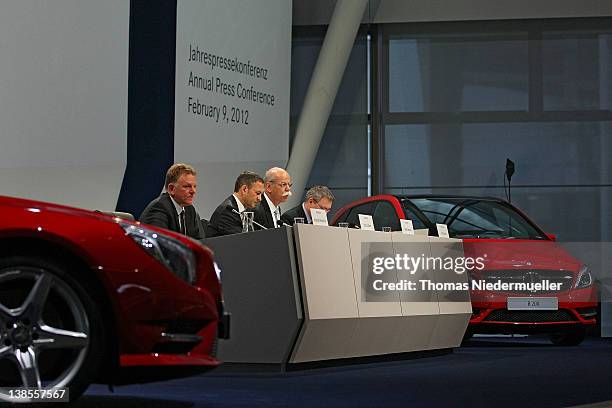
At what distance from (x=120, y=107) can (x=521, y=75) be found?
7680mm

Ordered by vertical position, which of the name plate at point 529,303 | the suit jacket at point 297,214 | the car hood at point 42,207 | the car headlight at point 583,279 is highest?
the suit jacket at point 297,214

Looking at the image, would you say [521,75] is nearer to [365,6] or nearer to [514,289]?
[365,6]

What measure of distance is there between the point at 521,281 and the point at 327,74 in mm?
5876

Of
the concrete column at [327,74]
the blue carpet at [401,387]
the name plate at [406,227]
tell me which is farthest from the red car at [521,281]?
the concrete column at [327,74]

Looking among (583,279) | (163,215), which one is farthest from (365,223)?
(583,279)

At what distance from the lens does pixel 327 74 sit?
16.5 metres

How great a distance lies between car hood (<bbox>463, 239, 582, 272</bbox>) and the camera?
11555mm

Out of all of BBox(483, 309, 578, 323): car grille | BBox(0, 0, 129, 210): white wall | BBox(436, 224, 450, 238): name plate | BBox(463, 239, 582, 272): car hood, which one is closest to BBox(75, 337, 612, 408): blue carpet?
BBox(436, 224, 450, 238): name plate

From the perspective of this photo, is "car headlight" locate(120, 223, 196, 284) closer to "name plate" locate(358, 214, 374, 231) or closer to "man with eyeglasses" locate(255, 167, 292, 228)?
"name plate" locate(358, 214, 374, 231)

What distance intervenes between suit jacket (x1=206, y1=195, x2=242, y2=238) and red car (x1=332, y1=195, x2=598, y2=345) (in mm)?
2255

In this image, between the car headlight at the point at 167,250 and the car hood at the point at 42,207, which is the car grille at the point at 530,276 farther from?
the car hood at the point at 42,207

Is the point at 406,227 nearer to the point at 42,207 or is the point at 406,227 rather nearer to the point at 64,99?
the point at 64,99

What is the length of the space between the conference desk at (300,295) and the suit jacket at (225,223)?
1.87 ft

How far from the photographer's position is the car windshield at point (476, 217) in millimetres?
12242
